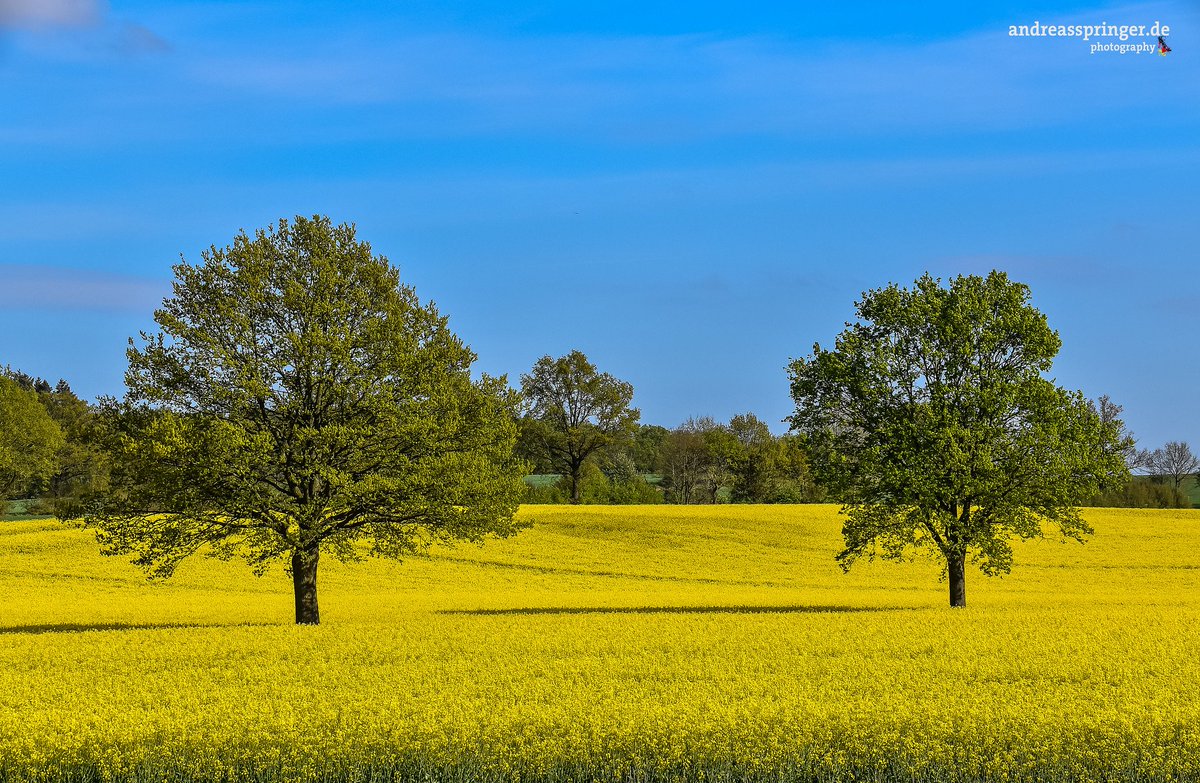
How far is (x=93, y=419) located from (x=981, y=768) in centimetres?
2375

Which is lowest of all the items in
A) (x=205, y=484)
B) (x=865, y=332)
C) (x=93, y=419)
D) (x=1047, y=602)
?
(x=1047, y=602)

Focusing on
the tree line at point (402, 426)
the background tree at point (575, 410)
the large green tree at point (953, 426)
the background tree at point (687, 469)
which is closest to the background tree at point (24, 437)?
the background tree at point (575, 410)

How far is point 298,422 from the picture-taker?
28.2m

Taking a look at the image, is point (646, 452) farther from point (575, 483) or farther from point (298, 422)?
point (298, 422)

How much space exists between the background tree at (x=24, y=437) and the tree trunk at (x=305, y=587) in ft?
223

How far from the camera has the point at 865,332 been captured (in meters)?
33.6

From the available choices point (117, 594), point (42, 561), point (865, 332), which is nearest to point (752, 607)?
point (865, 332)

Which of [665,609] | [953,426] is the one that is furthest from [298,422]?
[953,426]

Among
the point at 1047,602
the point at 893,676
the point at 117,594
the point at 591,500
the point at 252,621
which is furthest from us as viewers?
the point at 591,500

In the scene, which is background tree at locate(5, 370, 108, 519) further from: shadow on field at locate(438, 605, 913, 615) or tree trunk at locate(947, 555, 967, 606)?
tree trunk at locate(947, 555, 967, 606)

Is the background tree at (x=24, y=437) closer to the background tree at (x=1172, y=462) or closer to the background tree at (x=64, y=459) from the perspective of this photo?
the background tree at (x=64, y=459)

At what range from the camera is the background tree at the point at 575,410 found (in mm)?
83875

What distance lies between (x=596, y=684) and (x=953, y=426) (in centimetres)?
1643

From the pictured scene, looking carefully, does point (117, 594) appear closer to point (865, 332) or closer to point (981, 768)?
point (865, 332)
